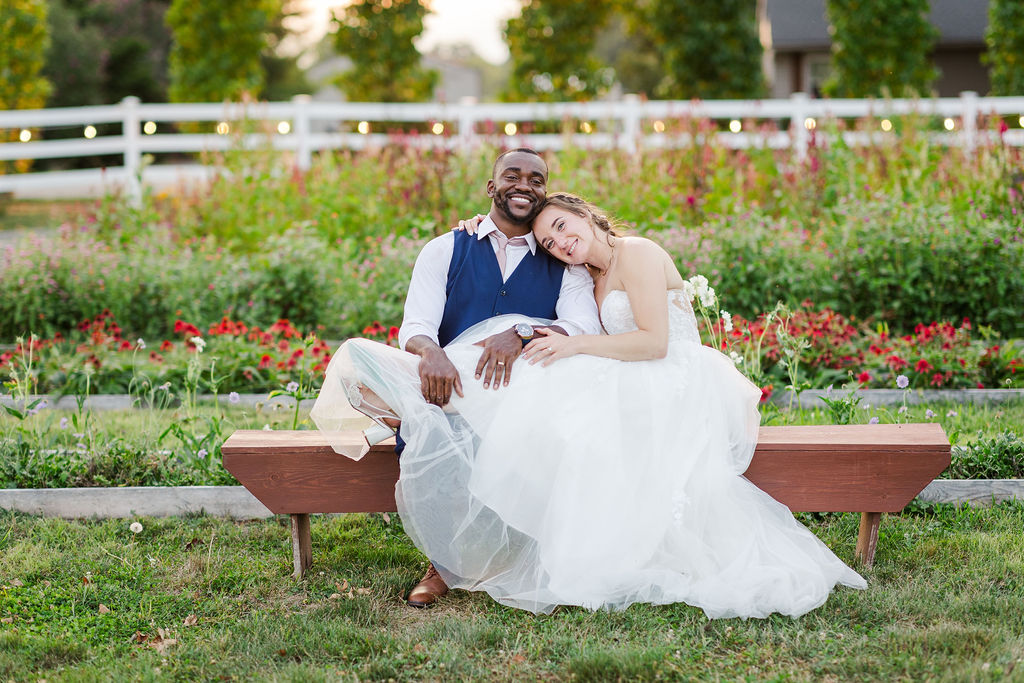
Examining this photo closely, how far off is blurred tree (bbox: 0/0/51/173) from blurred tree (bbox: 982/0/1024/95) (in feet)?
47.3

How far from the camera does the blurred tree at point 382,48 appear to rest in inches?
657

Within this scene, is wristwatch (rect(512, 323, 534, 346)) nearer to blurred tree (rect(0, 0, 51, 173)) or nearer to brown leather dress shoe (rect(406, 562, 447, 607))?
brown leather dress shoe (rect(406, 562, 447, 607))

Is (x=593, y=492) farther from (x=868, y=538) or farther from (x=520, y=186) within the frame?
(x=520, y=186)

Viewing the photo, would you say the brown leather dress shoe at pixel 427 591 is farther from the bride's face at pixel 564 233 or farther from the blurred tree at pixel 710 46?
the blurred tree at pixel 710 46

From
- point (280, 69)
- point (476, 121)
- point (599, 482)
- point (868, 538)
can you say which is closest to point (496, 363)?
point (599, 482)

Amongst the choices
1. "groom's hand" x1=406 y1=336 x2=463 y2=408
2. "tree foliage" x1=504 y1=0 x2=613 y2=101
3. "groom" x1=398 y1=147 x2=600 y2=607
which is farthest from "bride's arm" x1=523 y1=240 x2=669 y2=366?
"tree foliage" x1=504 y1=0 x2=613 y2=101

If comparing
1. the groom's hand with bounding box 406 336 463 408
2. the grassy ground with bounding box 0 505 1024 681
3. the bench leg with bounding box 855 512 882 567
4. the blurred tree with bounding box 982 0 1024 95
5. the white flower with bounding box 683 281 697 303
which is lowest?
the grassy ground with bounding box 0 505 1024 681

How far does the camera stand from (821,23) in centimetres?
2153

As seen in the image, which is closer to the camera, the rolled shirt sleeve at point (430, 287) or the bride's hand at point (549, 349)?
the bride's hand at point (549, 349)

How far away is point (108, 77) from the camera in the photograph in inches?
1051

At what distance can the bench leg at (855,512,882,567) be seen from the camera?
11.4ft

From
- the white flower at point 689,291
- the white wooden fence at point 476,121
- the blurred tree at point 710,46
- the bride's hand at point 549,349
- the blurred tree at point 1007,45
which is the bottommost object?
the bride's hand at point 549,349

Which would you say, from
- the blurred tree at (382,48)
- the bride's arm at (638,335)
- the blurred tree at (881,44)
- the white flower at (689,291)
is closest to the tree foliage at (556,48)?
the blurred tree at (382,48)

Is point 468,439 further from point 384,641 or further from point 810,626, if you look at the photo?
point 810,626
